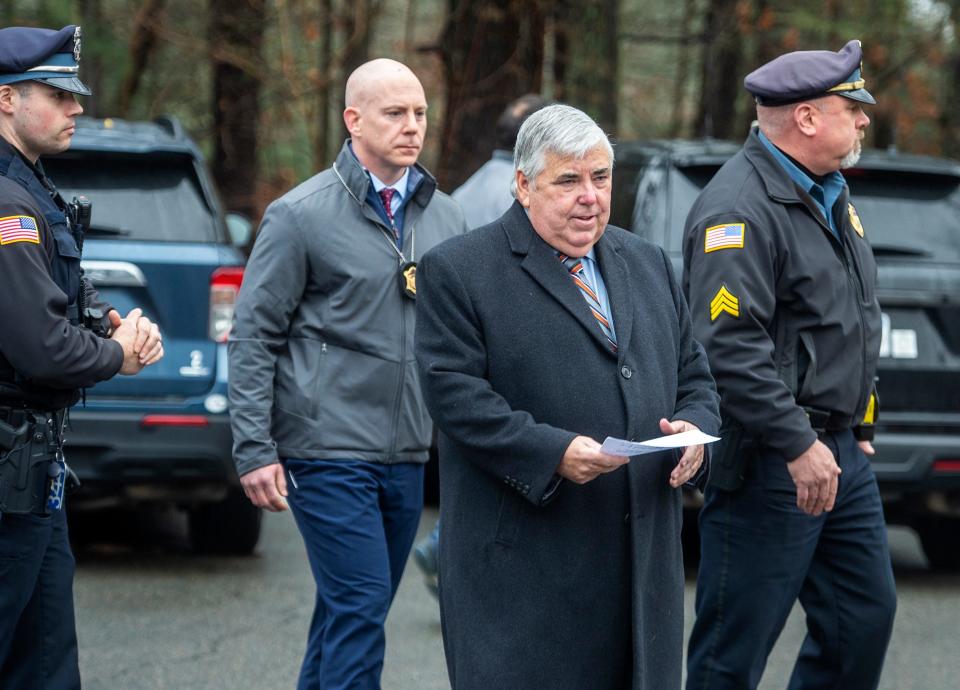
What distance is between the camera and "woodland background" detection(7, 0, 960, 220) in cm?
1313

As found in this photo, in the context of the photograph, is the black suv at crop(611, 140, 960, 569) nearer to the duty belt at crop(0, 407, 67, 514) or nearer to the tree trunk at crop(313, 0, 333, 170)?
the duty belt at crop(0, 407, 67, 514)

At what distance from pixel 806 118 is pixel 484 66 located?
8.47m

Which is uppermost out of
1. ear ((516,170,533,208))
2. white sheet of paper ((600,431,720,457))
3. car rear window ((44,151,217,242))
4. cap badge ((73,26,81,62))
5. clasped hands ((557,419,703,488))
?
cap badge ((73,26,81,62))

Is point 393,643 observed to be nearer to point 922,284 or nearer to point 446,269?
point 922,284

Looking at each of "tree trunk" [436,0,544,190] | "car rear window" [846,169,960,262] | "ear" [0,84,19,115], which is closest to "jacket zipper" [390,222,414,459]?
"ear" [0,84,19,115]

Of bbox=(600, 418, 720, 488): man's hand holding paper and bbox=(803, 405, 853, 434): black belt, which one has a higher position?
bbox=(600, 418, 720, 488): man's hand holding paper

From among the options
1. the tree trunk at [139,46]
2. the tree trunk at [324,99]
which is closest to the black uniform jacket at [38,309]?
the tree trunk at [324,99]

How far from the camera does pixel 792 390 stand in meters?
4.45

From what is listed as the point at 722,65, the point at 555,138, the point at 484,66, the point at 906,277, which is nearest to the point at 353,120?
the point at 555,138

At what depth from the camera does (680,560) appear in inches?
147

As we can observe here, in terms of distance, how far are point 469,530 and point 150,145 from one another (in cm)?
417

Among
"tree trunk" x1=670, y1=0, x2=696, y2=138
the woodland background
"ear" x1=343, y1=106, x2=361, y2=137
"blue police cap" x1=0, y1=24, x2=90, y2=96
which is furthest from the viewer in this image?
"tree trunk" x1=670, y1=0, x2=696, y2=138

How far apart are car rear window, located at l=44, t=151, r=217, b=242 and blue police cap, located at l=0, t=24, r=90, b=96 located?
2992 millimetres

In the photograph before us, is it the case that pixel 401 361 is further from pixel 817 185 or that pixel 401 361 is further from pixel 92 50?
pixel 92 50
